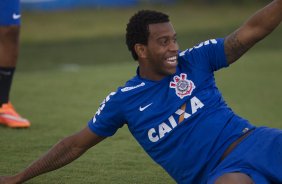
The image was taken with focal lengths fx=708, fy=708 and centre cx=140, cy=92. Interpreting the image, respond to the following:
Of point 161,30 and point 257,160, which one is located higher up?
point 161,30

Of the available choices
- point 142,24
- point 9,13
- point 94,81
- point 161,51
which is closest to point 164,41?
point 161,51

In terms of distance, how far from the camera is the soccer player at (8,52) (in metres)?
6.29

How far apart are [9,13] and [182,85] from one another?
2.79 meters

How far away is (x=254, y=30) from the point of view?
12.7ft

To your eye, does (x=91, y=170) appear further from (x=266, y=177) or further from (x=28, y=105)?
(x=28, y=105)

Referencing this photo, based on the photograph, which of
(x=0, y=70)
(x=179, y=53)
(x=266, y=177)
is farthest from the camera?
(x=0, y=70)

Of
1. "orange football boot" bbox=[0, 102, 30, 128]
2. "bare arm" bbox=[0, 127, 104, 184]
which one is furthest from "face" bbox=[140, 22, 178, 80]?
"orange football boot" bbox=[0, 102, 30, 128]

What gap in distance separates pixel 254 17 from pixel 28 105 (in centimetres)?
404

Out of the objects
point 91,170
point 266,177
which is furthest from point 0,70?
point 266,177

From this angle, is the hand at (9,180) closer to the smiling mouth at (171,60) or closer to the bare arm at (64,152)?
the bare arm at (64,152)

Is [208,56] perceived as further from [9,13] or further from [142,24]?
[9,13]

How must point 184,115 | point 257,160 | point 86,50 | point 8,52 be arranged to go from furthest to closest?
point 86,50 → point 8,52 → point 184,115 → point 257,160

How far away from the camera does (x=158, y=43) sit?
13.0ft

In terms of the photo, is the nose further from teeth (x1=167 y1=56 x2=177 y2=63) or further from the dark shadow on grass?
the dark shadow on grass
